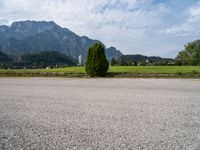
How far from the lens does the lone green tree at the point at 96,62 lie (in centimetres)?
2503

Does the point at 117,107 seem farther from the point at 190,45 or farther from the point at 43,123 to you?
the point at 190,45

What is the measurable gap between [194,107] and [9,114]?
5763 mm

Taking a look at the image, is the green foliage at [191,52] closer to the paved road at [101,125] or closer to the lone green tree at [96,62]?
the lone green tree at [96,62]

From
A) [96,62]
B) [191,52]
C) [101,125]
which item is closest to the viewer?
[101,125]

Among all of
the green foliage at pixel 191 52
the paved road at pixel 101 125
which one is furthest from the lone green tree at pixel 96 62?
the green foliage at pixel 191 52

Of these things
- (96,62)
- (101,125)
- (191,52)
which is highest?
(191,52)

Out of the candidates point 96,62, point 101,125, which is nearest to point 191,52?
point 96,62

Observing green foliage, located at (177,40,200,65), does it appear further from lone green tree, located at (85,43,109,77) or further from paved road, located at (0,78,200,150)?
paved road, located at (0,78,200,150)

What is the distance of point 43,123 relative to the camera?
6.83 meters

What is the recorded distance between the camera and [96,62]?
25.0 m

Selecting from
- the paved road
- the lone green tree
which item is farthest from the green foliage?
the paved road

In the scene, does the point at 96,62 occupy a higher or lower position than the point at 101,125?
higher

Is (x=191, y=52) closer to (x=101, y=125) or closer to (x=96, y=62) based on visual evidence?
(x=96, y=62)

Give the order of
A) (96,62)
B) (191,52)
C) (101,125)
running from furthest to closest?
(191,52) → (96,62) → (101,125)
